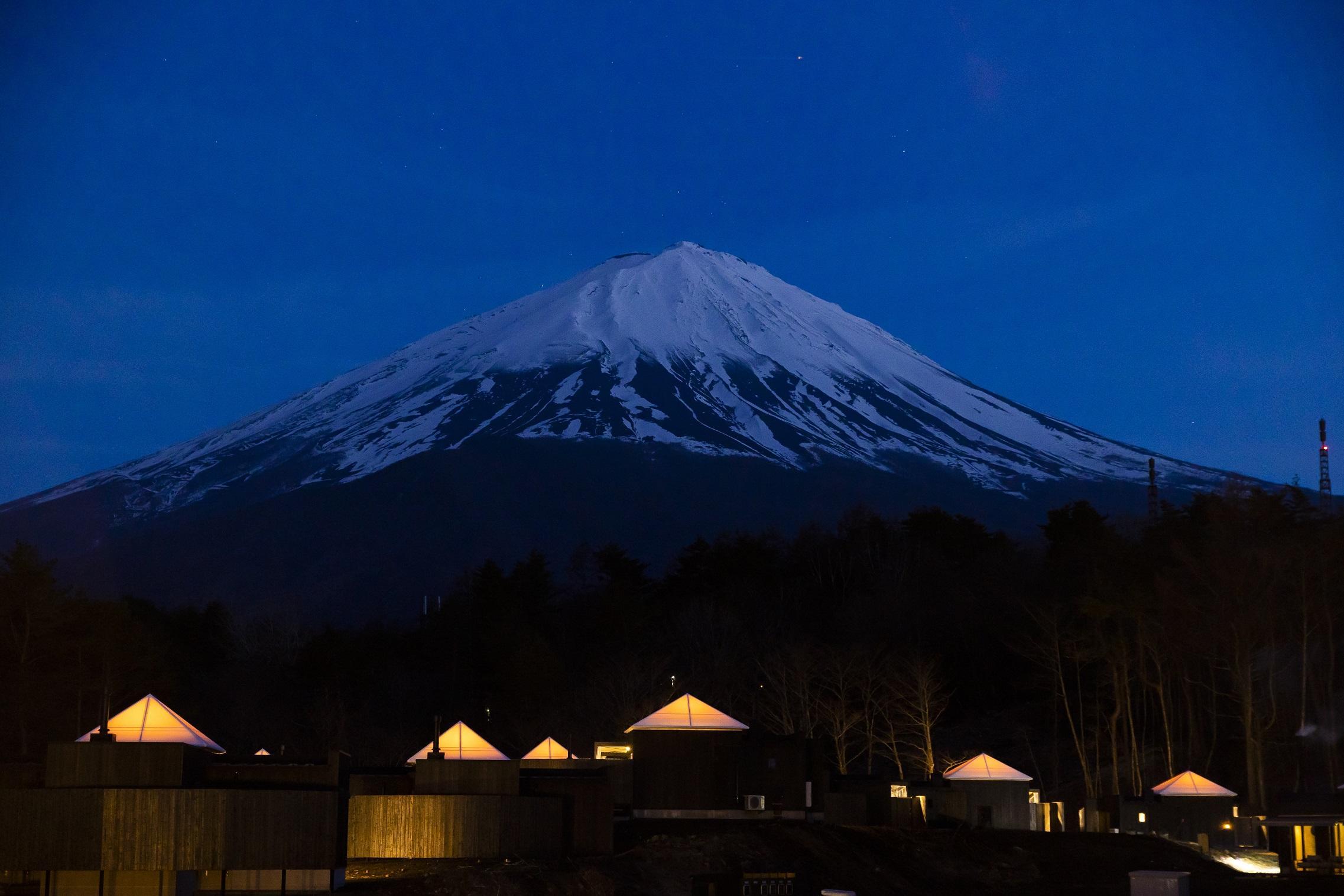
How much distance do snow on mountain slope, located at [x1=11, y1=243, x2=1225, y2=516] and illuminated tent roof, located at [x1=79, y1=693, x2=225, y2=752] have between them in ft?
319

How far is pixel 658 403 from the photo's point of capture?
465ft

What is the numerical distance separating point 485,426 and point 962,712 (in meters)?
80.8

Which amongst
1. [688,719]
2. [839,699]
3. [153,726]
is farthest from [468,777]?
[839,699]

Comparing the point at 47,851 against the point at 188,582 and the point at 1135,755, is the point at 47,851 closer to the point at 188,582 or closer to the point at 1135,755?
the point at 1135,755

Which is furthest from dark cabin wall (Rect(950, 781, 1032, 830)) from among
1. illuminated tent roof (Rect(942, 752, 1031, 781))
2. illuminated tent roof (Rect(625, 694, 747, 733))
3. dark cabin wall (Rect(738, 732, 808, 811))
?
illuminated tent roof (Rect(625, 694, 747, 733))

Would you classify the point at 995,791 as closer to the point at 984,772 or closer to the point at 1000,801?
the point at 1000,801

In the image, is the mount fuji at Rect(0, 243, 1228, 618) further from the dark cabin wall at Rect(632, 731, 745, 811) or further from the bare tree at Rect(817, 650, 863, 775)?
the dark cabin wall at Rect(632, 731, 745, 811)

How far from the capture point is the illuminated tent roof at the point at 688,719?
3266 cm

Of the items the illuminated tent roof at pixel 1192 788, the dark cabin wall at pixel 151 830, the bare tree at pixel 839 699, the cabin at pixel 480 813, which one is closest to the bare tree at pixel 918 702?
the bare tree at pixel 839 699

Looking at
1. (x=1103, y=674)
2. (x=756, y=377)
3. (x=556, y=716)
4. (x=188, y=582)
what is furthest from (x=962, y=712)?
(x=756, y=377)

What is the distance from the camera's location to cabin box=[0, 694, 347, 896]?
21.5 metres

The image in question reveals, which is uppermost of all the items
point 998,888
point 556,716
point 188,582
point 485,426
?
point 485,426

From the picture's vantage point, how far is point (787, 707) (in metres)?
51.0

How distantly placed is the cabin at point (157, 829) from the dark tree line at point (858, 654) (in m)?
11.6
